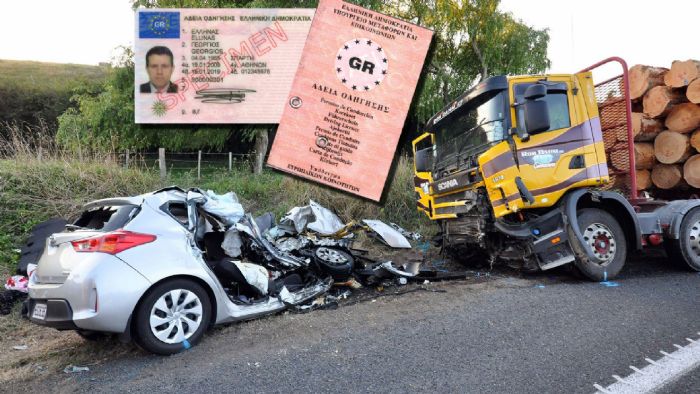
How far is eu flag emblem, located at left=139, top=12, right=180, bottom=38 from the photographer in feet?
22.6

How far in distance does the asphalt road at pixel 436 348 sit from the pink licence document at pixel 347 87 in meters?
2.77

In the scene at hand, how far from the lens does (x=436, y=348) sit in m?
3.51

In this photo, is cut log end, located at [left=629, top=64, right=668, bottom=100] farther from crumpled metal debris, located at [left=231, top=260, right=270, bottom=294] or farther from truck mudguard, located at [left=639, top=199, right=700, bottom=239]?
crumpled metal debris, located at [left=231, top=260, right=270, bottom=294]

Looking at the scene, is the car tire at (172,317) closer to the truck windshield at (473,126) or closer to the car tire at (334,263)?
the car tire at (334,263)

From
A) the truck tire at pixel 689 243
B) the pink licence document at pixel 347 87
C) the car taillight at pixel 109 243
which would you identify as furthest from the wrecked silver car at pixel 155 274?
the truck tire at pixel 689 243

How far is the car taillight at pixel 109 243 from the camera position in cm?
349

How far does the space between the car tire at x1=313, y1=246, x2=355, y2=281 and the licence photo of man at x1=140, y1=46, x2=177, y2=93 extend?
12.0 feet

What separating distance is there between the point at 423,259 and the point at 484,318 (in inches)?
139

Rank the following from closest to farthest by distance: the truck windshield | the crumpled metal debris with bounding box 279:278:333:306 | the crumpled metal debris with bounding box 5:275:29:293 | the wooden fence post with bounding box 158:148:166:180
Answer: the crumpled metal debris with bounding box 279:278:333:306, the truck windshield, the crumpled metal debris with bounding box 5:275:29:293, the wooden fence post with bounding box 158:148:166:180

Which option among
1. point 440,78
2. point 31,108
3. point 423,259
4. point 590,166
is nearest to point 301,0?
point 440,78

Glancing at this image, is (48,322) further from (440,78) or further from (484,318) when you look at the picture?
(440,78)

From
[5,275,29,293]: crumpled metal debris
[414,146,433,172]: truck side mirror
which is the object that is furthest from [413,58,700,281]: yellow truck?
[5,275,29,293]: crumpled metal debris

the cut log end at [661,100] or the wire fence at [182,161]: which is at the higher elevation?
the cut log end at [661,100]

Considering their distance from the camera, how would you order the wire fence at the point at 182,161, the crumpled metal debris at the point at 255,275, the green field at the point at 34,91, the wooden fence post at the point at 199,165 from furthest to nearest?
the green field at the point at 34,91 → the wooden fence post at the point at 199,165 → the wire fence at the point at 182,161 → the crumpled metal debris at the point at 255,275
